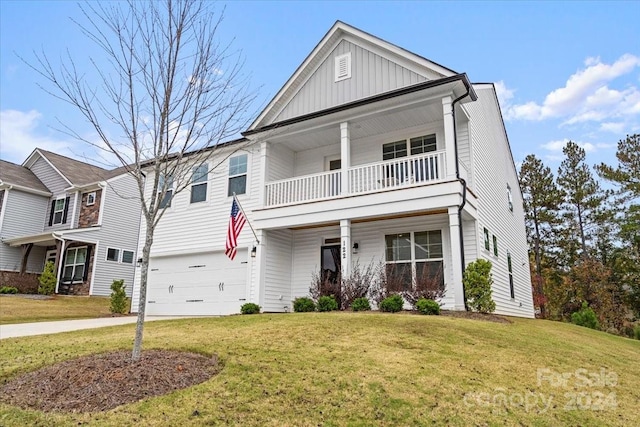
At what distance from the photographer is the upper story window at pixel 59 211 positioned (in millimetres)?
25673

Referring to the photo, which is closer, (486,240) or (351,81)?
(486,240)

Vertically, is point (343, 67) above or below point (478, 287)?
above

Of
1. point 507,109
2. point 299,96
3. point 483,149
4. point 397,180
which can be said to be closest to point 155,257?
point 299,96

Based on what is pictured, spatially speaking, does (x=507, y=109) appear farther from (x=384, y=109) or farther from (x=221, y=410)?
(x=221, y=410)

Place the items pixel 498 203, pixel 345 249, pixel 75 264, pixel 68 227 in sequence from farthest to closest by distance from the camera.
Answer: pixel 68 227
pixel 75 264
pixel 498 203
pixel 345 249

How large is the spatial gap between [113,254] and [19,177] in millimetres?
8595

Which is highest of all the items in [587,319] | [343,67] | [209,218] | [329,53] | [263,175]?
[329,53]

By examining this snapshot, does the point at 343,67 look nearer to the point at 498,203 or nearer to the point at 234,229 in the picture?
the point at 234,229

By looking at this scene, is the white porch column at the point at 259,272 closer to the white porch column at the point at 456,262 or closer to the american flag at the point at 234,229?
the american flag at the point at 234,229

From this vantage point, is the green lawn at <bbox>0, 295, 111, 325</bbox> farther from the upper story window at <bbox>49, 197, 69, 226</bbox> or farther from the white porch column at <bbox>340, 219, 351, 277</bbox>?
the white porch column at <bbox>340, 219, 351, 277</bbox>

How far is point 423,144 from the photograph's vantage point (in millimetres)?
13398

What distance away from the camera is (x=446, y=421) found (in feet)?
13.3

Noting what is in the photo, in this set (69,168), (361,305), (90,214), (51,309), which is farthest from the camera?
(69,168)

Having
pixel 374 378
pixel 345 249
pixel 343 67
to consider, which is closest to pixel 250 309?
pixel 345 249
